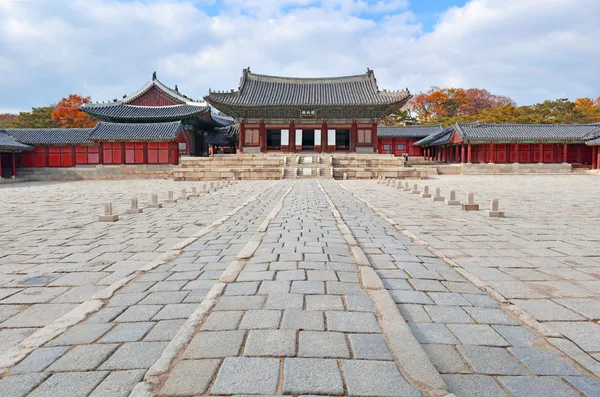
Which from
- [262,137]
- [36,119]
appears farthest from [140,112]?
[36,119]

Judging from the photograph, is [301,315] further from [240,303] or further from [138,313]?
[138,313]

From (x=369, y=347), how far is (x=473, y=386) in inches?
25.5

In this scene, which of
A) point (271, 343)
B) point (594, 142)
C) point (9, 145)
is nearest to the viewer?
point (271, 343)

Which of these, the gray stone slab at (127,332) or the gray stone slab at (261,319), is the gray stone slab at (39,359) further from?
the gray stone slab at (261,319)

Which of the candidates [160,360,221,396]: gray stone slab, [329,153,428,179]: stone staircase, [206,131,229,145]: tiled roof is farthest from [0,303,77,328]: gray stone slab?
[206,131,229,145]: tiled roof

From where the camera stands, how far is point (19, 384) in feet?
7.13

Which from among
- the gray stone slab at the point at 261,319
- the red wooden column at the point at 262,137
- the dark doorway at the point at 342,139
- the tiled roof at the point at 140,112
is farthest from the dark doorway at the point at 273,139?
the gray stone slab at the point at 261,319

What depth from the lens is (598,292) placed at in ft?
12.7

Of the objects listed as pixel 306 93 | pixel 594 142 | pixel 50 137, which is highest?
pixel 306 93

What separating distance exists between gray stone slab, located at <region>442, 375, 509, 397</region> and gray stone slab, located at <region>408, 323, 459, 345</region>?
0.45m

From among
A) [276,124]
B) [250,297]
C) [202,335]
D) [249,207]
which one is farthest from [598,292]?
[276,124]

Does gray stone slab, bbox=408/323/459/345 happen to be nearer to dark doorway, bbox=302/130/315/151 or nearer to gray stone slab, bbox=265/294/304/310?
gray stone slab, bbox=265/294/304/310

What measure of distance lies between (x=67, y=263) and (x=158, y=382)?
12.2 feet

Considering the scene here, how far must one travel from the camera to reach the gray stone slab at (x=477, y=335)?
2719 millimetres
